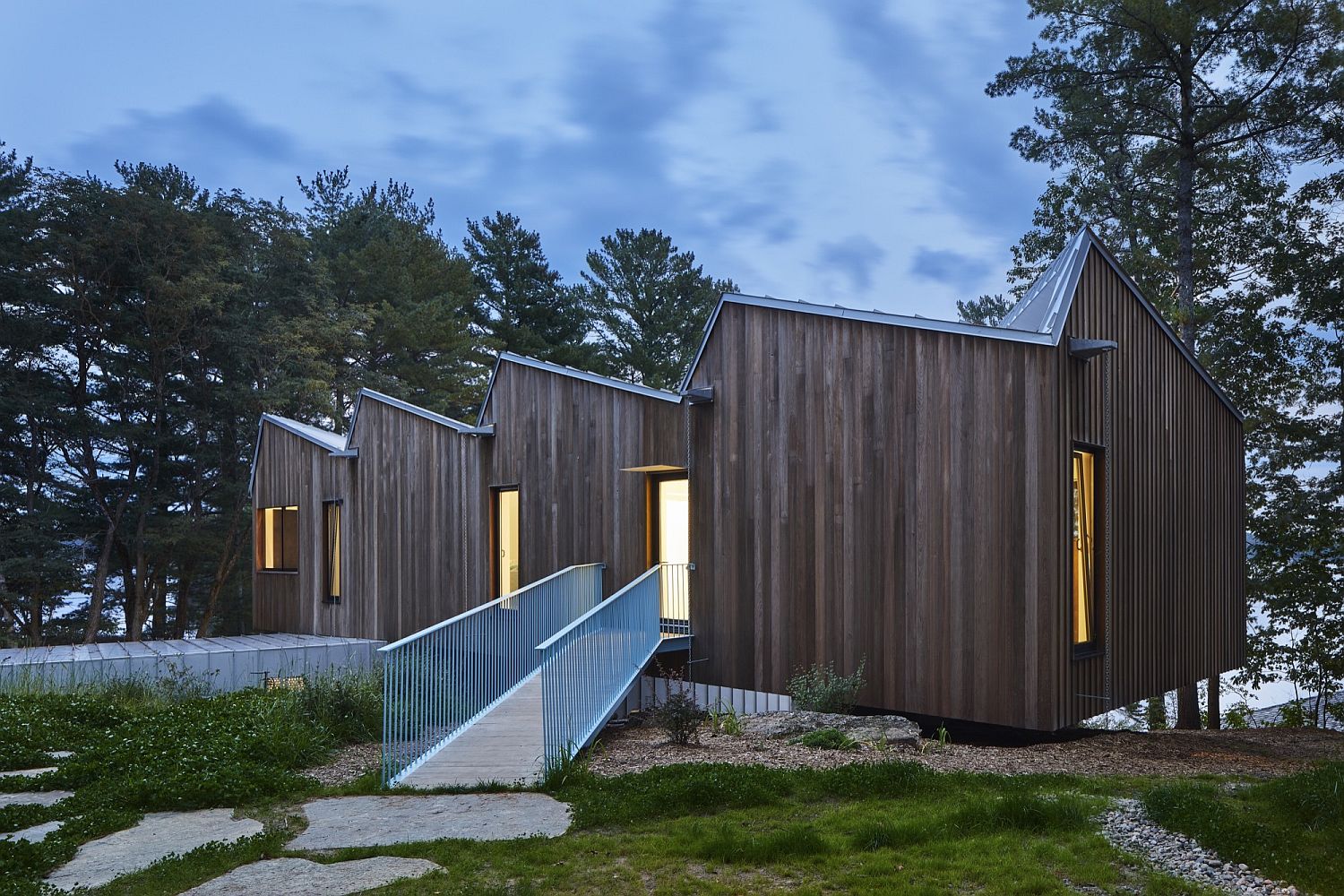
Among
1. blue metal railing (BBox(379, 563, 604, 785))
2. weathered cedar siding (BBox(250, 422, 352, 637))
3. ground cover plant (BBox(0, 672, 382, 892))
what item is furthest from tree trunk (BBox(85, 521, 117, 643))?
blue metal railing (BBox(379, 563, 604, 785))

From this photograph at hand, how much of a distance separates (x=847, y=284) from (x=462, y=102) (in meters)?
61.9

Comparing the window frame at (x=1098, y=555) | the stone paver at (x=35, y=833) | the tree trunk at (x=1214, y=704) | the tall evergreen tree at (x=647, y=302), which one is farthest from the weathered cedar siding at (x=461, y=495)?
the tall evergreen tree at (x=647, y=302)

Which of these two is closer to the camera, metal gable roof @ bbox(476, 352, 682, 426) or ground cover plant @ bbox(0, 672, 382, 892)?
ground cover plant @ bbox(0, 672, 382, 892)

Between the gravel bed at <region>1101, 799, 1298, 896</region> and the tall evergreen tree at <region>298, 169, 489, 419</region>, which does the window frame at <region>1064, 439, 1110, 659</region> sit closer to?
the gravel bed at <region>1101, 799, 1298, 896</region>

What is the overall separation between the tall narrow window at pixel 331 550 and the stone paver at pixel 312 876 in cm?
1242

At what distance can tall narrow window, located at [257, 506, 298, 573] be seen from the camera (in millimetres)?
18422

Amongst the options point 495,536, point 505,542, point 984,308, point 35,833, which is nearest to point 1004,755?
point 35,833

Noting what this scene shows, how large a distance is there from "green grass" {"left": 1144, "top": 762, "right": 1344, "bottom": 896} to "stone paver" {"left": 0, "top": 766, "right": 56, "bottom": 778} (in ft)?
25.0

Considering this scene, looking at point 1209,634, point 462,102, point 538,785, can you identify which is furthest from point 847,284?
point 538,785

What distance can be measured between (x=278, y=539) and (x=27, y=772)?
11415 mm

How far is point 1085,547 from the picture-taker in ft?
31.9

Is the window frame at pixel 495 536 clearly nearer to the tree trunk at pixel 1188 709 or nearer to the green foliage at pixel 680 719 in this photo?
the green foliage at pixel 680 719

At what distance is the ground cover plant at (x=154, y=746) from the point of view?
20.1 ft

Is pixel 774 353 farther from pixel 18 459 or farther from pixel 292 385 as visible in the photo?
pixel 18 459
